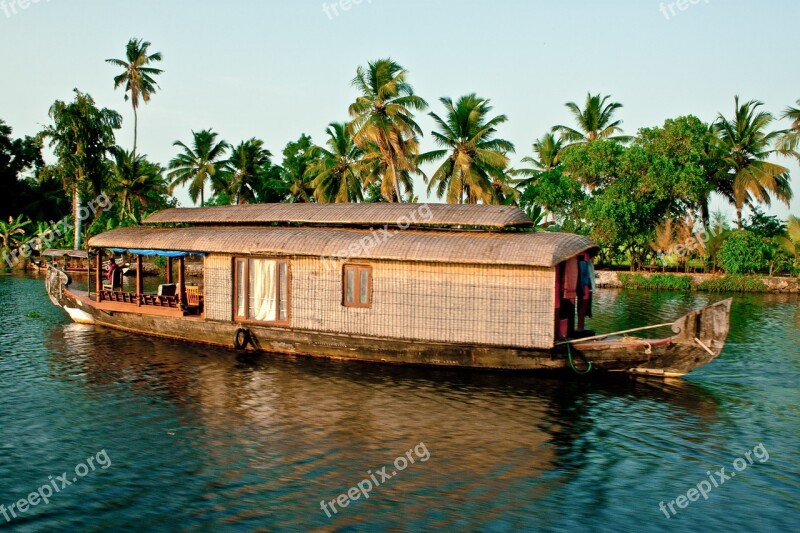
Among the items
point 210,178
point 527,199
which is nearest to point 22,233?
point 210,178

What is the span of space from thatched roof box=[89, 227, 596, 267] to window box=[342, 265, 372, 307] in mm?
264

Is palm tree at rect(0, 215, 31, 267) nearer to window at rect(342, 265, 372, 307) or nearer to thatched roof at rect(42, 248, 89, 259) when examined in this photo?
thatched roof at rect(42, 248, 89, 259)

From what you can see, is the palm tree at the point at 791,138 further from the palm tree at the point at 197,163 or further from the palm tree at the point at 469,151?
the palm tree at the point at 197,163

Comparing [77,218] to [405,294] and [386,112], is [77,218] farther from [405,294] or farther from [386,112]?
[405,294]

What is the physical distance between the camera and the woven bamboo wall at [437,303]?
11.9 m

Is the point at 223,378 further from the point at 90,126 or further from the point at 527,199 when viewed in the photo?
the point at 90,126

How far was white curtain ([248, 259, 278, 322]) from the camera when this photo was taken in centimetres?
1412

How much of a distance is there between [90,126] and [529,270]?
103ft

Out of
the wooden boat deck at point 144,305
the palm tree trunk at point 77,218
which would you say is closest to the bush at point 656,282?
the wooden boat deck at point 144,305

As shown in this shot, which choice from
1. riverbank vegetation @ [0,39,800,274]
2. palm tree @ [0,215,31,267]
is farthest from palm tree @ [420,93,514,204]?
palm tree @ [0,215,31,267]

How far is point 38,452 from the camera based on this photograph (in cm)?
885

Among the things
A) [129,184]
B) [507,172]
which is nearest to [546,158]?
[507,172]

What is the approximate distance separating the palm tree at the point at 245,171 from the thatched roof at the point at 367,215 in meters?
22.9

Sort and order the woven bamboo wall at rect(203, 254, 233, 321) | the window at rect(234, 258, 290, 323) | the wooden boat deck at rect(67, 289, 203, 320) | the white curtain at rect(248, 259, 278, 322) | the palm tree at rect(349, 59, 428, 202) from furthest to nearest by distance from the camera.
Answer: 1. the palm tree at rect(349, 59, 428, 202)
2. the wooden boat deck at rect(67, 289, 203, 320)
3. the woven bamboo wall at rect(203, 254, 233, 321)
4. the white curtain at rect(248, 259, 278, 322)
5. the window at rect(234, 258, 290, 323)
